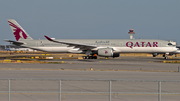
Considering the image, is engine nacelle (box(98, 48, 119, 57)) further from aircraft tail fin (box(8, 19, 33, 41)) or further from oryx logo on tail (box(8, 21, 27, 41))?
oryx logo on tail (box(8, 21, 27, 41))

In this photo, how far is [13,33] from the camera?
50.8 m

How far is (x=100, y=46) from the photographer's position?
159ft

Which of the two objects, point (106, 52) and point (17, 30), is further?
point (17, 30)

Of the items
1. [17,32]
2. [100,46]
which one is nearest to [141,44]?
[100,46]

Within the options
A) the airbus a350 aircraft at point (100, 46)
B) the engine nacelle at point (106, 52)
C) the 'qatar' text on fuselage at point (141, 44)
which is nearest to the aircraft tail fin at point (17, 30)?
the airbus a350 aircraft at point (100, 46)

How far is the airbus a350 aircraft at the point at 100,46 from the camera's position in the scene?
45875 millimetres

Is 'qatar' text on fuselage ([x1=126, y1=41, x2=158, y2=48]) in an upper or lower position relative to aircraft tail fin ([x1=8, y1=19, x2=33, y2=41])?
lower

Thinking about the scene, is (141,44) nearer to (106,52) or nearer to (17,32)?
(106,52)

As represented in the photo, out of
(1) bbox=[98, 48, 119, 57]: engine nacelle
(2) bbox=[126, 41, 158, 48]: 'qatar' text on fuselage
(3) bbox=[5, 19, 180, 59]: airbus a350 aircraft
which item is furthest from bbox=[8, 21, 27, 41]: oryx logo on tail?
(2) bbox=[126, 41, 158, 48]: 'qatar' text on fuselage

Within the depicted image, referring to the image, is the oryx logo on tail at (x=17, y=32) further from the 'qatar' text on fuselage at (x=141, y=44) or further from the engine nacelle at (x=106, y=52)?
the 'qatar' text on fuselage at (x=141, y=44)

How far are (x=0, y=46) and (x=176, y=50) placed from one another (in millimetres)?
177097

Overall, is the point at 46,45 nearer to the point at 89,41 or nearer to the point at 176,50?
the point at 89,41

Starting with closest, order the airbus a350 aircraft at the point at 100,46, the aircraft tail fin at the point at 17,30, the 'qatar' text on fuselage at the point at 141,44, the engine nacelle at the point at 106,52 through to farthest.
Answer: the engine nacelle at the point at 106,52 < the airbus a350 aircraft at the point at 100,46 < the 'qatar' text on fuselage at the point at 141,44 < the aircraft tail fin at the point at 17,30

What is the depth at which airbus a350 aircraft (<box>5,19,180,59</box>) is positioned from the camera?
151ft
